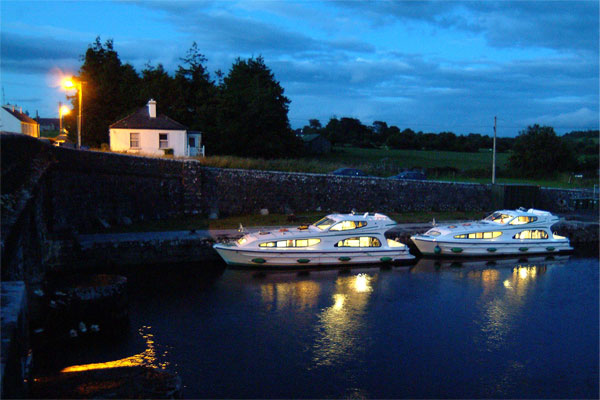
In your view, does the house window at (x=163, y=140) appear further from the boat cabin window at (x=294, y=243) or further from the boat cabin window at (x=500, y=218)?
the boat cabin window at (x=500, y=218)

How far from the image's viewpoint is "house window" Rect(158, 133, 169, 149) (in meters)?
39.5

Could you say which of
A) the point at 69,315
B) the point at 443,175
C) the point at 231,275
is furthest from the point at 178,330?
the point at 443,175

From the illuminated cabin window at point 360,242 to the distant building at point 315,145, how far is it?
39016 millimetres

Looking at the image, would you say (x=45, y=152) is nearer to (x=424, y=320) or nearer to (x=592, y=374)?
(x=424, y=320)

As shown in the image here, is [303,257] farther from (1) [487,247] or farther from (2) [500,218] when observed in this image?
(2) [500,218]

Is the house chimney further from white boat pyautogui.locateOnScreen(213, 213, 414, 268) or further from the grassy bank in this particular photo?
white boat pyautogui.locateOnScreen(213, 213, 414, 268)

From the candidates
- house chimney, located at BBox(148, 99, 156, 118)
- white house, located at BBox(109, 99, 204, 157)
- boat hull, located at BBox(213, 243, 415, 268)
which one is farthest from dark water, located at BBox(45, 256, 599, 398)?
house chimney, located at BBox(148, 99, 156, 118)

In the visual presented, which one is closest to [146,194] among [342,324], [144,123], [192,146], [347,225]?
[347,225]

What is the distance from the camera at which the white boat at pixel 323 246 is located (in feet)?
76.8

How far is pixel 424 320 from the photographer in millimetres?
17406

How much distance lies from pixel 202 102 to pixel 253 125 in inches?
418

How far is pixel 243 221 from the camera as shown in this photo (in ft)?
94.9

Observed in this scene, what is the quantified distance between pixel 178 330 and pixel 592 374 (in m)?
11.3

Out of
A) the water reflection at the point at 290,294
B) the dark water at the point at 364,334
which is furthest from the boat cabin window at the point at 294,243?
the water reflection at the point at 290,294
